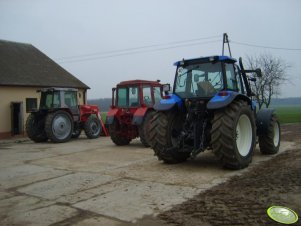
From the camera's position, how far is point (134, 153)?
1035cm

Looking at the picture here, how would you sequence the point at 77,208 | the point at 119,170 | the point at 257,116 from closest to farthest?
the point at 77,208
the point at 119,170
the point at 257,116

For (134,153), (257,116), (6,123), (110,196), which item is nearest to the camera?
(110,196)

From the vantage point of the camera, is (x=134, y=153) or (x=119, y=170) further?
(x=134, y=153)

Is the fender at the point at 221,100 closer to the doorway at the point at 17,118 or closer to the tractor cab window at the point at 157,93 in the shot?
the tractor cab window at the point at 157,93

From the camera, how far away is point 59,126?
14773mm

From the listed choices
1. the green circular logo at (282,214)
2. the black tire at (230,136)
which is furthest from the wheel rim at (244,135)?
the green circular logo at (282,214)

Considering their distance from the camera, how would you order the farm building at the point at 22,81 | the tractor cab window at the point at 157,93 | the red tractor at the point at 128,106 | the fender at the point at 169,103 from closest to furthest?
the fender at the point at 169,103
the red tractor at the point at 128,106
the tractor cab window at the point at 157,93
the farm building at the point at 22,81

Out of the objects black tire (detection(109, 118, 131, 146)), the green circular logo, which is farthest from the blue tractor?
black tire (detection(109, 118, 131, 146))

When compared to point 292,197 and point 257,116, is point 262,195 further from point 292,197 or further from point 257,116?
point 257,116

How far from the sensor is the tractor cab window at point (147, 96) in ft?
40.5

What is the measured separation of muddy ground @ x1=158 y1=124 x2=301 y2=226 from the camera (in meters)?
4.34

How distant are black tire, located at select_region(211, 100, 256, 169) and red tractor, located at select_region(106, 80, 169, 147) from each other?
4973 millimetres

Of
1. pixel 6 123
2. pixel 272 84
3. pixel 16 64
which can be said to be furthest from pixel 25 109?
pixel 272 84

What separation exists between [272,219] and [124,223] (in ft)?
5.64
